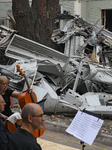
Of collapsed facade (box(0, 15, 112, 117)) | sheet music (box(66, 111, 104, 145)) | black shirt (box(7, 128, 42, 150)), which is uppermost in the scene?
black shirt (box(7, 128, 42, 150))

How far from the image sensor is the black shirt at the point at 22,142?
2.70 meters

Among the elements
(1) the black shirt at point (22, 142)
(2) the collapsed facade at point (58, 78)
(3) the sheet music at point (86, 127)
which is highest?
(1) the black shirt at point (22, 142)

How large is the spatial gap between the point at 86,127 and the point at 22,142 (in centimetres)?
159

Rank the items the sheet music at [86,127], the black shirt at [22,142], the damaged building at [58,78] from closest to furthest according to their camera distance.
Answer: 1. the black shirt at [22,142]
2. the sheet music at [86,127]
3. the damaged building at [58,78]

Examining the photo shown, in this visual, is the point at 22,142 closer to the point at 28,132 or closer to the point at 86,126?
the point at 28,132

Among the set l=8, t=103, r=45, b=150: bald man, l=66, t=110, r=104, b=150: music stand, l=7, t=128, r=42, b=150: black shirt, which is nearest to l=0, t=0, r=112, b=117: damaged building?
l=66, t=110, r=104, b=150: music stand

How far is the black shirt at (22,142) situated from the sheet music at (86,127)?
143 cm

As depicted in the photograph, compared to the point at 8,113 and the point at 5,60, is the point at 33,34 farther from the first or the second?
the point at 8,113

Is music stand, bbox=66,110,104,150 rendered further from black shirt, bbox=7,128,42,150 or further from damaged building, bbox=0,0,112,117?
damaged building, bbox=0,0,112,117

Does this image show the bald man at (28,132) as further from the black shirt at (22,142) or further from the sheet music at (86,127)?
the sheet music at (86,127)

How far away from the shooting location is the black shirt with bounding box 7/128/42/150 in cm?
270

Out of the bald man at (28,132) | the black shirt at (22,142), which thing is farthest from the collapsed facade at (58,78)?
the black shirt at (22,142)

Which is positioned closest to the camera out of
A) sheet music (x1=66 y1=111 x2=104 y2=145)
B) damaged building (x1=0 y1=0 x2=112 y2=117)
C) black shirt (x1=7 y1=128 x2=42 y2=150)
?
black shirt (x1=7 y1=128 x2=42 y2=150)

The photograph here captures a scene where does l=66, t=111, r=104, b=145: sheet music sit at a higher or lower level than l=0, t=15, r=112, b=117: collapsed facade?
higher
